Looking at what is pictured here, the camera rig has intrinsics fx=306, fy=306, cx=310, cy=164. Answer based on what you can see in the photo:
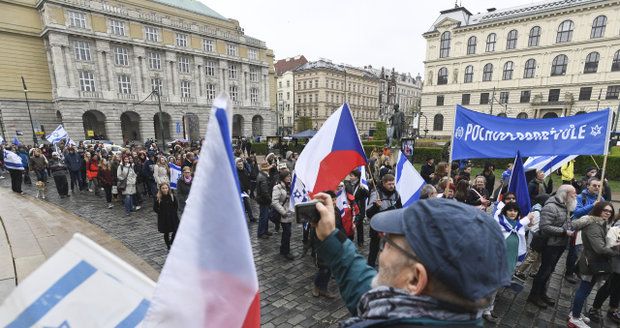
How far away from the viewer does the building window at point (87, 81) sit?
3525 cm

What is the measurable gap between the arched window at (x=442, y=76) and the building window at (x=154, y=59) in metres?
43.7

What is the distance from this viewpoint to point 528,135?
5438 millimetres

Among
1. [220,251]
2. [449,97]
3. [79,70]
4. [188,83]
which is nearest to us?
[220,251]

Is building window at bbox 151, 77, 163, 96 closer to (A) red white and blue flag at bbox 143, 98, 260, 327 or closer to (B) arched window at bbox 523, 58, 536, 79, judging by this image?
(A) red white and blue flag at bbox 143, 98, 260, 327

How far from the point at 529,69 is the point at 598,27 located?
331 inches

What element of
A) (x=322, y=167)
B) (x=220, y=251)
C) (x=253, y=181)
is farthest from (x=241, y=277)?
(x=253, y=181)

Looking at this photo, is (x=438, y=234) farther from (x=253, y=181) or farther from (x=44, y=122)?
(x=44, y=122)

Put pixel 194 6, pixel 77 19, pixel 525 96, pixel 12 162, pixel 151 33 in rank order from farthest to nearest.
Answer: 1. pixel 194 6
2. pixel 525 96
3. pixel 151 33
4. pixel 77 19
5. pixel 12 162

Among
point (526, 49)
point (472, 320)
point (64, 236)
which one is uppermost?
point (526, 49)

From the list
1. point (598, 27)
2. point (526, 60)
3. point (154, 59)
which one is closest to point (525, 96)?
point (526, 60)

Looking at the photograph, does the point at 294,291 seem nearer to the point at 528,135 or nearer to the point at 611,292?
the point at 611,292

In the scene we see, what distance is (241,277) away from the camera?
1.29 m

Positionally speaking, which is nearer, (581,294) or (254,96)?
(581,294)

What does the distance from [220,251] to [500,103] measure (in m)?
55.1
